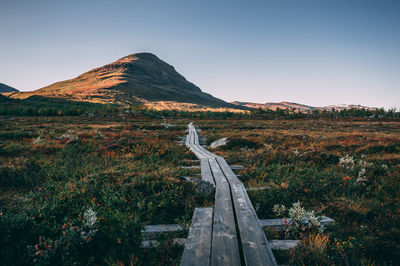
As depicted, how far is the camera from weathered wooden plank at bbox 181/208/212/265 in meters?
2.41

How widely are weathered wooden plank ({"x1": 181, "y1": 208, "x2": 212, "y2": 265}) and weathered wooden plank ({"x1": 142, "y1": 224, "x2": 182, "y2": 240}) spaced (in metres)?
0.45

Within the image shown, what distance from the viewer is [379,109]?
71.3 m

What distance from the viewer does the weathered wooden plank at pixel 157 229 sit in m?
3.23

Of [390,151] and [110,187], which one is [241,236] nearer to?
[110,187]

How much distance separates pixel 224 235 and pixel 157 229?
1258 mm

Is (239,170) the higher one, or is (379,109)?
(379,109)

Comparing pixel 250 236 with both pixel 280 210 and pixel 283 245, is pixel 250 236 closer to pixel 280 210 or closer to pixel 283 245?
pixel 283 245

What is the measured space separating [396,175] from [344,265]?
18.6 ft

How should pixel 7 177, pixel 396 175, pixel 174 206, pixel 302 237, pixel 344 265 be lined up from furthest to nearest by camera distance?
pixel 396 175 → pixel 7 177 → pixel 174 206 → pixel 302 237 → pixel 344 265

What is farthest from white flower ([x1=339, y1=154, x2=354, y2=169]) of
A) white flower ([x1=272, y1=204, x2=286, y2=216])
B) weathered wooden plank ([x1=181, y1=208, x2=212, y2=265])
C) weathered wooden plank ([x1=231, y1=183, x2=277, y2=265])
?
weathered wooden plank ([x1=181, y1=208, x2=212, y2=265])

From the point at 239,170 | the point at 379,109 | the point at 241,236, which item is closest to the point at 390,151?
the point at 239,170

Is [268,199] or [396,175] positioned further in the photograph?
[396,175]

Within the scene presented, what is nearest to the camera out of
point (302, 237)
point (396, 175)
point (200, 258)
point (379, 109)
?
point (200, 258)

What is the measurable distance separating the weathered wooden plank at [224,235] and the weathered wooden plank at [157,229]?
0.78 metres
